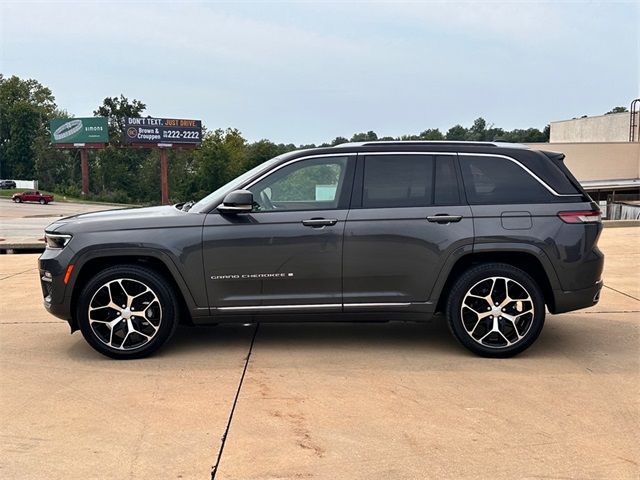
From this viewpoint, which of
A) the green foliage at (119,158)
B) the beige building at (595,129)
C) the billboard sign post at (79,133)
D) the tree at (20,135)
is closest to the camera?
the beige building at (595,129)

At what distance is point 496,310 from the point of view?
4.94 m

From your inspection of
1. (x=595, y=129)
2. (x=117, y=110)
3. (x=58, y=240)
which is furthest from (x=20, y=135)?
(x=58, y=240)

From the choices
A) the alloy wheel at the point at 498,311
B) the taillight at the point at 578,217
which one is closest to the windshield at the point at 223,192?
the alloy wheel at the point at 498,311

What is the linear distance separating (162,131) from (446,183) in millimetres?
71810

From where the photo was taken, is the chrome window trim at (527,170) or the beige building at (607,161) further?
the beige building at (607,161)

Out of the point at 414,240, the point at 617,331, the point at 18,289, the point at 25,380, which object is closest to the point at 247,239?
the point at 414,240

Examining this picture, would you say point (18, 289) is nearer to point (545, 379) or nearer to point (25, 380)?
point (25, 380)

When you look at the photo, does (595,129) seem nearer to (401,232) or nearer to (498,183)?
(498,183)

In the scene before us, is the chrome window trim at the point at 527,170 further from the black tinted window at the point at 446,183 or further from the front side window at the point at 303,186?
the front side window at the point at 303,186

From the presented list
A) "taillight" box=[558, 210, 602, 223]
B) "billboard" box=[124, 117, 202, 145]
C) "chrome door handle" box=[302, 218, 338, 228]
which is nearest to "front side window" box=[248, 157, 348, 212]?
"chrome door handle" box=[302, 218, 338, 228]

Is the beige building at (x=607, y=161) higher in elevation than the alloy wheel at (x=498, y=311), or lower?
higher

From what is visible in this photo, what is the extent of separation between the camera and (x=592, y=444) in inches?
135

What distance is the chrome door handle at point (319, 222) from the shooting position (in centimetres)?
493

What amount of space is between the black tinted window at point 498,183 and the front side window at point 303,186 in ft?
3.57
